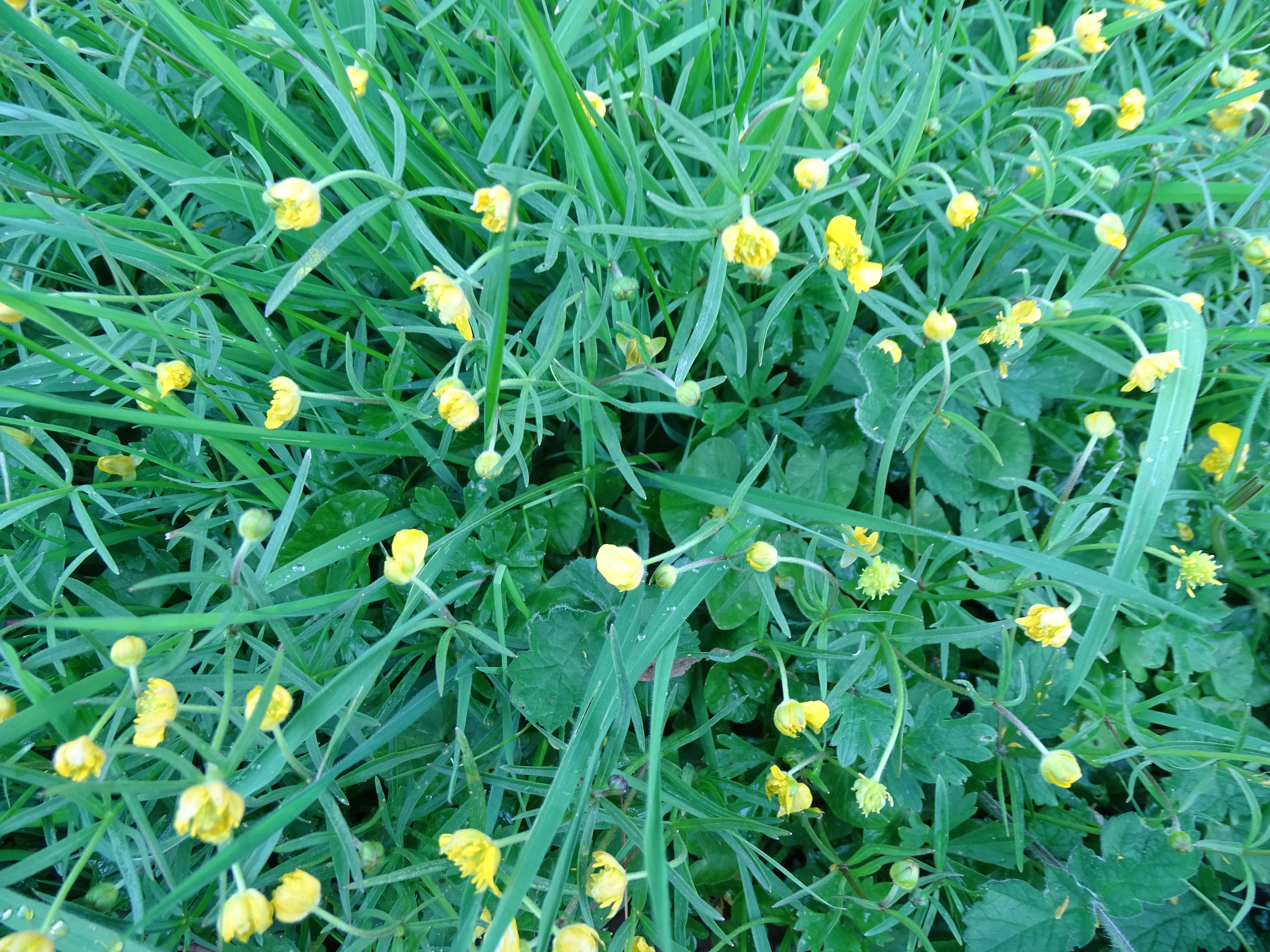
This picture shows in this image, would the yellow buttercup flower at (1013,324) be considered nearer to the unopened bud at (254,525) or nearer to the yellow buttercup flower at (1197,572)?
the yellow buttercup flower at (1197,572)

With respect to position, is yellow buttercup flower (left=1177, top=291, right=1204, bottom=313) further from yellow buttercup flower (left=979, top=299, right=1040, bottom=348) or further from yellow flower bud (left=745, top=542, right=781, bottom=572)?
yellow flower bud (left=745, top=542, right=781, bottom=572)

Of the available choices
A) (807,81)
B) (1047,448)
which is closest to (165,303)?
(807,81)

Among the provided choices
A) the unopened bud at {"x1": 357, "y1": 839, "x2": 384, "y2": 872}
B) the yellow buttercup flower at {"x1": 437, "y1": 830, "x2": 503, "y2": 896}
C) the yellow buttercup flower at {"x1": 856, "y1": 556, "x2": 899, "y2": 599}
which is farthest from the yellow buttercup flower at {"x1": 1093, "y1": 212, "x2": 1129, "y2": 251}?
the unopened bud at {"x1": 357, "y1": 839, "x2": 384, "y2": 872}

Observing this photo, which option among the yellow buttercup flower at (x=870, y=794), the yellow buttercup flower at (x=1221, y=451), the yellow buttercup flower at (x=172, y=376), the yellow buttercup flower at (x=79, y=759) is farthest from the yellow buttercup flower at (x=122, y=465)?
the yellow buttercup flower at (x=1221, y=451)

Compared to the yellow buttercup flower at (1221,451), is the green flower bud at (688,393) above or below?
above

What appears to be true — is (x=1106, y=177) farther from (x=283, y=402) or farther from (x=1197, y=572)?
(x=283, y=402)

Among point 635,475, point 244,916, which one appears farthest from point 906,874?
point 244,916
